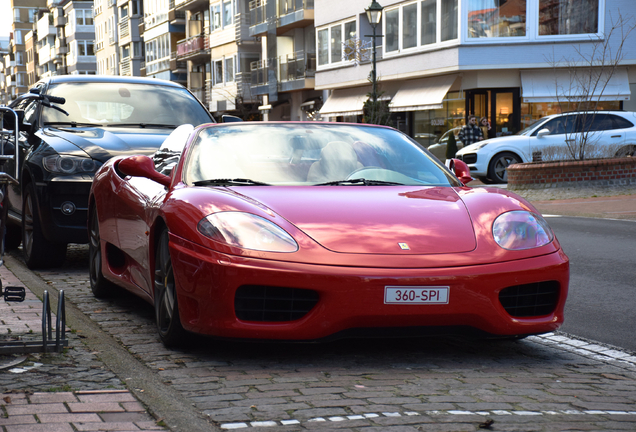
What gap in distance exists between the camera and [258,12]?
178 feet

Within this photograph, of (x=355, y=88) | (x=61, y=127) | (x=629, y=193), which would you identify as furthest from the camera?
(x=355, y=88)

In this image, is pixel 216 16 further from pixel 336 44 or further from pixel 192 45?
pixel 336 44

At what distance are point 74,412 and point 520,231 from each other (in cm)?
235

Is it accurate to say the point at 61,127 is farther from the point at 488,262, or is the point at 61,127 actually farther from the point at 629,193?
the point at 629,193

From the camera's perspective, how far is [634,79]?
33.0m

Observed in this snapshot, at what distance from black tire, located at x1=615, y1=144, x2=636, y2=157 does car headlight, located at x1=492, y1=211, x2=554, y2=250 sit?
16.7 metres

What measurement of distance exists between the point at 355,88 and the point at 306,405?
40055 mm

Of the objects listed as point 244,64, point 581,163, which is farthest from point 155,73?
point 581,163

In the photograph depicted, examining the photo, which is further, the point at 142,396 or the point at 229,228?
the point at 229,228

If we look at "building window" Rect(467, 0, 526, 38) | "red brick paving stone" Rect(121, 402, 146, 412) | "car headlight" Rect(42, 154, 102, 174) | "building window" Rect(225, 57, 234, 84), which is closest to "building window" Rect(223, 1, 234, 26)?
"building window" Rect(225, 57, 234, 84)

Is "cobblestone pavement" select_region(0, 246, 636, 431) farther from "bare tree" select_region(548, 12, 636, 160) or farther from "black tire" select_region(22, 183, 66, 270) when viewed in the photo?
"bare tree" select_region(548, 12, 636, 160)

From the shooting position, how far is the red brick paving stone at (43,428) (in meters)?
3.26

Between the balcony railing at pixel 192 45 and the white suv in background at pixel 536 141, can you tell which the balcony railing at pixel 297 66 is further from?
the white suv in background at pixel 536 141

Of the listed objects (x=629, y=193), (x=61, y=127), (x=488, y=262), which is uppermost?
(x=61, y=127)
